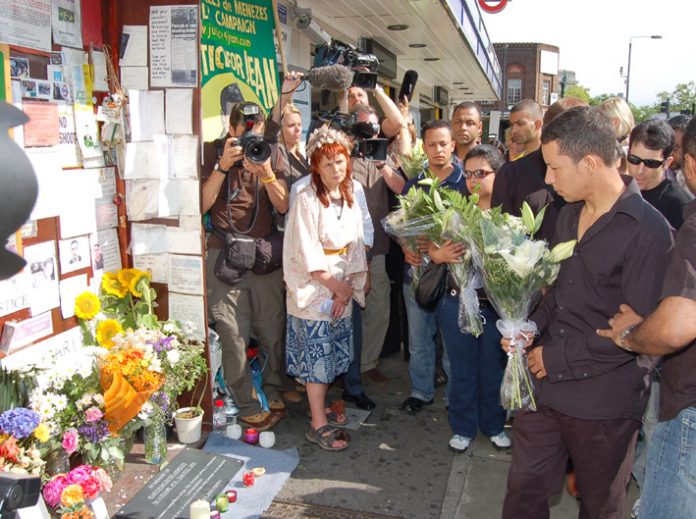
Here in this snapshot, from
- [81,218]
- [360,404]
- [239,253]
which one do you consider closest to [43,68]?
[81,218]

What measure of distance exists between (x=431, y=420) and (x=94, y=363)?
216cm

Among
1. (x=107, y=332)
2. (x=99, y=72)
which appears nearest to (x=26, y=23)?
(x=99, y=72)

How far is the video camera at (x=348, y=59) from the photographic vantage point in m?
4.00

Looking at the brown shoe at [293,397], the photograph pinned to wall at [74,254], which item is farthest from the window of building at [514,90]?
the photograph pinned to wall at [74,254]

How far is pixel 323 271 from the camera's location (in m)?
3.55

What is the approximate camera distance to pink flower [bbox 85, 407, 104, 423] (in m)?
2.83

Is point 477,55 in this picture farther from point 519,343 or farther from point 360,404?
point 519,343

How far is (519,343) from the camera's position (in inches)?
100

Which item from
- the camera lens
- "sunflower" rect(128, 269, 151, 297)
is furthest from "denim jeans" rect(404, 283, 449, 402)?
"sunflower" rect(128, 269, 151, 297)

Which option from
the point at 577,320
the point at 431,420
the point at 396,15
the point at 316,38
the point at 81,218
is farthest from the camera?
the point at 396,15

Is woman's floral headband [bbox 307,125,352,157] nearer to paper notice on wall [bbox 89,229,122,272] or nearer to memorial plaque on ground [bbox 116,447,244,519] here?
paper notice on wall [bbox 89,229,122,272]

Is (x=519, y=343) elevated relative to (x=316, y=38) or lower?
lower

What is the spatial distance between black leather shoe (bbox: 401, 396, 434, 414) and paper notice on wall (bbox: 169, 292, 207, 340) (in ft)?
4.83

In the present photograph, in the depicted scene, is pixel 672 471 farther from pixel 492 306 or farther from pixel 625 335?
pixel 492 306
